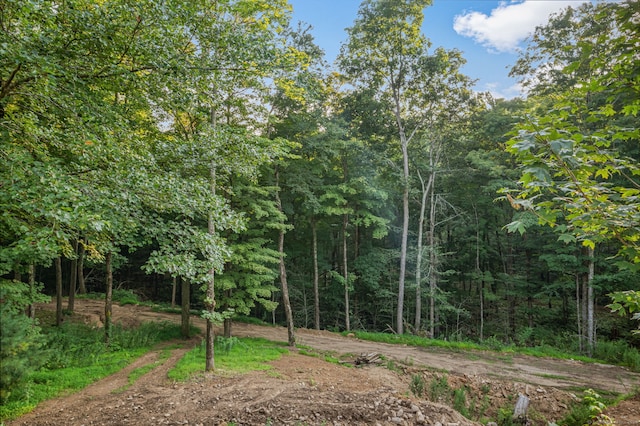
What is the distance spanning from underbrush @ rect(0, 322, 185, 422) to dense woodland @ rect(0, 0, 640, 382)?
4.97 feet

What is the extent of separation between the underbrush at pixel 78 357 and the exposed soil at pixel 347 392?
0.35 metres

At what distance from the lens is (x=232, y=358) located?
9227 millimetres

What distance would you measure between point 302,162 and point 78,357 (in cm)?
1017

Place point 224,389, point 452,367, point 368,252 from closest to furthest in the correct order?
point 224,389
point 452,367
point 368,252

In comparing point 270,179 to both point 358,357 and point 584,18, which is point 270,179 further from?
point 584,18

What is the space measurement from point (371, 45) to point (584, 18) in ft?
27.1

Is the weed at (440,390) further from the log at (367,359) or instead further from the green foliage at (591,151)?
the green foliage at (591,151)

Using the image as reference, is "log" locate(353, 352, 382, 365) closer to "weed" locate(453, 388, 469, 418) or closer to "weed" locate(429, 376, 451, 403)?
"weed" locate(429, 376, 451, 403)

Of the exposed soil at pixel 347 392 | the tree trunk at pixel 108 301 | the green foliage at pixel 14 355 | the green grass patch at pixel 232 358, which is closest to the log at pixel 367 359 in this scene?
the exposed soil at pixel 347 392

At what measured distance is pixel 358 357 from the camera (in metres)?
10.3

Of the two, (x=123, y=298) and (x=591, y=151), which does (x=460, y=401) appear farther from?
(x=123, y=298)

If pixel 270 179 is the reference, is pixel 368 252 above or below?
below

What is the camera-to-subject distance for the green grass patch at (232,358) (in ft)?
25.9

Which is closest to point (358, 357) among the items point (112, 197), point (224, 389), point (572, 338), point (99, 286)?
point (224, 389)
